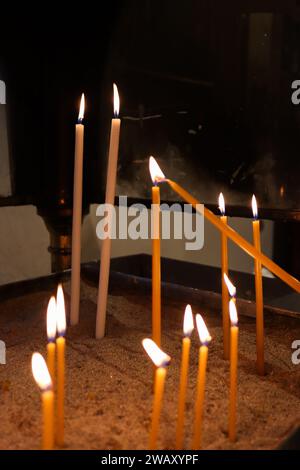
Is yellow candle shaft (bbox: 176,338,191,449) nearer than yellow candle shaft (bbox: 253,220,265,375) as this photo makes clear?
Yes

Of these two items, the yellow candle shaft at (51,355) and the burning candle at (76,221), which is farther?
the burning candle at (76,221)

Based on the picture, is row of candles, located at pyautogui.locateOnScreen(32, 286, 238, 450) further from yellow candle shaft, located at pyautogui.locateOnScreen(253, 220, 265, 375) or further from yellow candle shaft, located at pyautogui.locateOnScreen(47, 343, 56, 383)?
yellow candle shaft, located at pyautogui.locateOnScreen(253, 220, 265, 375)

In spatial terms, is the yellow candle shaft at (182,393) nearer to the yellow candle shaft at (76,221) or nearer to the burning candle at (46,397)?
the burning candle at (46,397)

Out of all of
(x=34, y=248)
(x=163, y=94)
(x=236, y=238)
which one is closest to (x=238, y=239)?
(x=236, y=238)

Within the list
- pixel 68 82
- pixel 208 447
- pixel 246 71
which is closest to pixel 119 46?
pixel 68 82

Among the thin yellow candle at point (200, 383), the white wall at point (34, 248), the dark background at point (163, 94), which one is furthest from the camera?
the white wall at point (34, 248)

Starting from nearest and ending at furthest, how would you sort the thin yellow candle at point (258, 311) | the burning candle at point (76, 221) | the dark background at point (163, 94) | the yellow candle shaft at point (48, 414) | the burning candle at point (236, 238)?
the yellow candle shaft at point (48, 414) < the burning candle at point (236, 238) < the thin yellow candle at point (258, 311) < the burning candle at point (76, 221) < the dark background at point (163, 94)

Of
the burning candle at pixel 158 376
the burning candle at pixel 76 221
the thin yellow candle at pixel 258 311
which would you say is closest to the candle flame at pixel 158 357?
the burning candle at pixel 158 376

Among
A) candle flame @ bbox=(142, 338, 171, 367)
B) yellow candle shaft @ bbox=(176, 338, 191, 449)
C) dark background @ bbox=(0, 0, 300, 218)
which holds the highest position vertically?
dark background @ bbox=(0, 0, 300, 218)

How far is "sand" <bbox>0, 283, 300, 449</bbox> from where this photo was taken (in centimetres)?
64

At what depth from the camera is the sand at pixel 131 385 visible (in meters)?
0.64

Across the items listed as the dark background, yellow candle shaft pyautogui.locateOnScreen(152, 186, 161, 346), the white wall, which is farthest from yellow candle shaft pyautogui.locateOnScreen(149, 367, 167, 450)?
the white wall

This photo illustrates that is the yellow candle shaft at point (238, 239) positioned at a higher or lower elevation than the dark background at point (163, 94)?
lower
